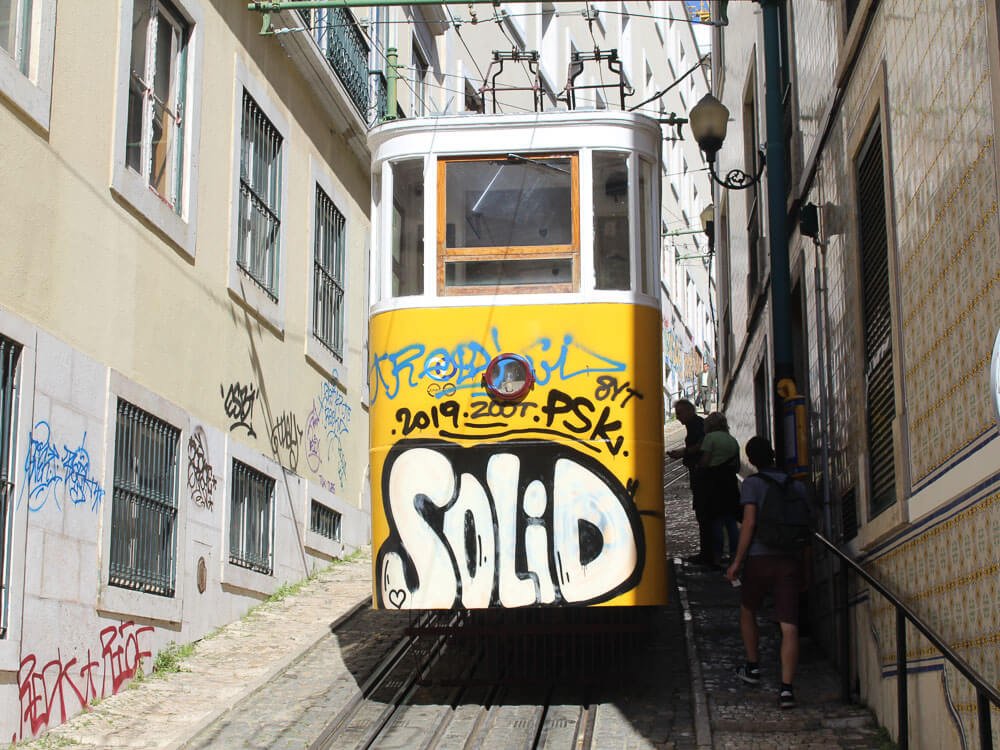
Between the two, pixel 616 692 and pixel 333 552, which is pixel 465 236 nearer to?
pixel 616 692

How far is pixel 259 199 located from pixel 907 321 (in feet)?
25.3

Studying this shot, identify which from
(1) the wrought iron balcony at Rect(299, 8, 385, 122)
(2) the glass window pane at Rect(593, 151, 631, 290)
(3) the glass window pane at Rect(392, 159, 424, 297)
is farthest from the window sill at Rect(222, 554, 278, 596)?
(1) the wrought iron balcony at Rect(299, 8, 385, 122)

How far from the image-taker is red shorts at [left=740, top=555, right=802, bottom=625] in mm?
8656

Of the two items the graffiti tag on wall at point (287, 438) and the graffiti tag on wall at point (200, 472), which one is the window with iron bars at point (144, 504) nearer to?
the graffiti tag on wall at point (200, 472)

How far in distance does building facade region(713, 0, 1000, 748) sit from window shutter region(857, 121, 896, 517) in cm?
2

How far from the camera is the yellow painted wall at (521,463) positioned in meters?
8.80

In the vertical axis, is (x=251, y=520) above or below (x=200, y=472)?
below

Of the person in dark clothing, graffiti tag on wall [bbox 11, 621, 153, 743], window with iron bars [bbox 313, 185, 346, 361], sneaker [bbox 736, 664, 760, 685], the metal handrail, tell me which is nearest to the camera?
the metal handrail

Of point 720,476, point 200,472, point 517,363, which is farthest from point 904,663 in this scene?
point 200,472

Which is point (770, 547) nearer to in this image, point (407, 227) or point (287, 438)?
point (407, 227)

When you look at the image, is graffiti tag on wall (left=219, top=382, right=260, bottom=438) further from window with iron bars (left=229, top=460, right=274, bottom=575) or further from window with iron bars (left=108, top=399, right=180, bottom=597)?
window with iron bars (left=108, top=399, right=180, bottom=597)

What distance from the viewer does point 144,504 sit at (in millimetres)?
10234

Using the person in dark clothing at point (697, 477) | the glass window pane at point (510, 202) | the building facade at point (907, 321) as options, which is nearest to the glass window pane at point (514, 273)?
the glass window pane at point (510, 202)

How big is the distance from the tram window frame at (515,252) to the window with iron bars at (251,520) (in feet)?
12.6
